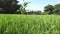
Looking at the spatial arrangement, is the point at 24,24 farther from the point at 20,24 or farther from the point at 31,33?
the point at 31,33

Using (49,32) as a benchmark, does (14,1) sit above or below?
above

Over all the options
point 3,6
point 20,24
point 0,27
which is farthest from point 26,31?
point 3,6

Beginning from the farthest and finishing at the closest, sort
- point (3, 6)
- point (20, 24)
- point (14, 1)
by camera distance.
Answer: point (14, 1) < point (3, 6) < point (20, 24)

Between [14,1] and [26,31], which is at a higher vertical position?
[14,1]

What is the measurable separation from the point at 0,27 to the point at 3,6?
100ft

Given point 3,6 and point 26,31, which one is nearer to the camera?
point 26,31

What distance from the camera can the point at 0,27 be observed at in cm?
212

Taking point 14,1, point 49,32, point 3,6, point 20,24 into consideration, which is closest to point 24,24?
point 20,24

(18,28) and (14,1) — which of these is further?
(14,1)

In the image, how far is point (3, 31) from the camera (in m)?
2.08

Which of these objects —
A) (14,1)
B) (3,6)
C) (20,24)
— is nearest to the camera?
(20,24)

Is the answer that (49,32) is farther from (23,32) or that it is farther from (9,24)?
(9,24)

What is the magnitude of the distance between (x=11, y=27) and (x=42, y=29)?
0.40m

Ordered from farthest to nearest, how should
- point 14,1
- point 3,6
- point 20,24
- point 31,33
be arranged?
point 14,1 → point 3,6 → point 20,24 → point 31,33
